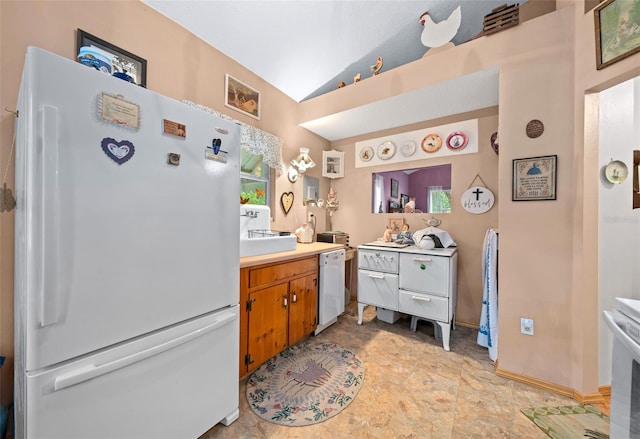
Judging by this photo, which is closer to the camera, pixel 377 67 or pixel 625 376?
pixel 625 376

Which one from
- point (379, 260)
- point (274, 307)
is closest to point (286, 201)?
point (379, 260)

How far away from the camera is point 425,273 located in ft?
7.27

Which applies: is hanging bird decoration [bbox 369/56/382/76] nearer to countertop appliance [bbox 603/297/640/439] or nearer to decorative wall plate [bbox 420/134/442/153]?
decorative wall plate [bbox 420/134/442/153]

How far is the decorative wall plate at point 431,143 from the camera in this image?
108 inches

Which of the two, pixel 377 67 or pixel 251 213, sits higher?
pixel 377 67

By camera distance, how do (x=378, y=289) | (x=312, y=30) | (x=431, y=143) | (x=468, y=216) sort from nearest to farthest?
(x=312, y=30) → (x=378, y=289) → (x=468, y=216) → (x=431, y=143)

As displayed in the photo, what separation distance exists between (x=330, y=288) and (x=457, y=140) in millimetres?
2077

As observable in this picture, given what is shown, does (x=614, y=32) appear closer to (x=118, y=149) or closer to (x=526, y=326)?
(x=526, y=326)

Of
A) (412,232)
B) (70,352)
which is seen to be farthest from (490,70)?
(70,352)

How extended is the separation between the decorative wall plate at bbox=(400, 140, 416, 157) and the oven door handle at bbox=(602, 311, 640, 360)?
222cm

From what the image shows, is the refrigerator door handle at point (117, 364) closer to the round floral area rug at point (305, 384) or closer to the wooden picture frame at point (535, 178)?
the round floral area rug at point (305, 384)

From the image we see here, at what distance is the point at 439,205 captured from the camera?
110 inches

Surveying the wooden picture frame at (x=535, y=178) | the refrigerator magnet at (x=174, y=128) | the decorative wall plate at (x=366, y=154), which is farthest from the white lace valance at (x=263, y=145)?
the wooden picture frame at (x=535, y=178)

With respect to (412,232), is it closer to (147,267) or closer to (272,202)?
(272,202)
